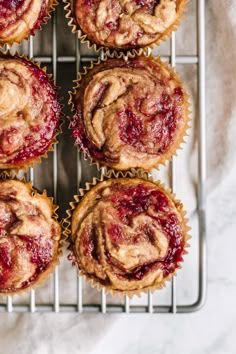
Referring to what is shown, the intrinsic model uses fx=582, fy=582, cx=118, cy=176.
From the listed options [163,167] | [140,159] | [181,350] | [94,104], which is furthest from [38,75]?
[181,350]

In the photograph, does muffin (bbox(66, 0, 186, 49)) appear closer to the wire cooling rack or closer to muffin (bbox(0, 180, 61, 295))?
the wire cooling rack

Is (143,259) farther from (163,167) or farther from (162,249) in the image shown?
(163,167)

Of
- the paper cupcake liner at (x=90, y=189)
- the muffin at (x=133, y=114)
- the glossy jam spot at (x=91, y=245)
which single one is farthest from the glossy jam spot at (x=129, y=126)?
the glossy jam spot at (x=91, y=245)

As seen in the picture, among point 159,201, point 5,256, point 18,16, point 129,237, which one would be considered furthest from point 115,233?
point 18,16

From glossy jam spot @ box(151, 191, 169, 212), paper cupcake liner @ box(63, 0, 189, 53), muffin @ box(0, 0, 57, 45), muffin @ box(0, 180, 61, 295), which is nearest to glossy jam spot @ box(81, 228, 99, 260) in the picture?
muffin @ box(0, 180, 61, 295)

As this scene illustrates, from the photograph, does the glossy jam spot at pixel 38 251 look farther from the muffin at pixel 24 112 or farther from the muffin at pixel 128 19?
the muffin at pixel 128 19
